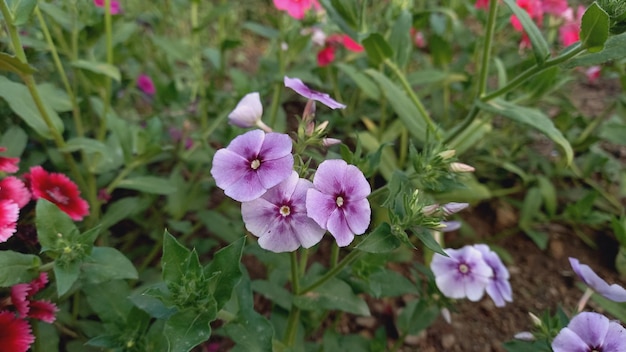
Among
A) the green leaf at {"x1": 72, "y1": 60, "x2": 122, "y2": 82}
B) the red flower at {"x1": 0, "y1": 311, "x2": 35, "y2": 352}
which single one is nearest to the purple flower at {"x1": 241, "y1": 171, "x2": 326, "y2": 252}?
the red flower at {"x1": 0, "y1": 311, "x2": 35, "y2": 352}

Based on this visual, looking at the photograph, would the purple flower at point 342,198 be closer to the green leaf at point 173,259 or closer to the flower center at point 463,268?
the green leaf at point 173,259

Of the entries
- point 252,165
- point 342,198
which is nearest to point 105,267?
point 252,165

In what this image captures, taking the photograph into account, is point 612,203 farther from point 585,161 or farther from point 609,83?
point 609,83

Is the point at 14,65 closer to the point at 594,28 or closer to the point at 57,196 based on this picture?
the point at 57,196

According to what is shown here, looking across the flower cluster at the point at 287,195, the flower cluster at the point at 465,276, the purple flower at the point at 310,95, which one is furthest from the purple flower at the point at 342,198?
the flower cluster at the point at 465,276

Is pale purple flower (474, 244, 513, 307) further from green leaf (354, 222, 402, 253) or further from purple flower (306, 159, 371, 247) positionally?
purple flower (306, 159, 371, 247)

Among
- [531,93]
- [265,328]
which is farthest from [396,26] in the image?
[265,328]
